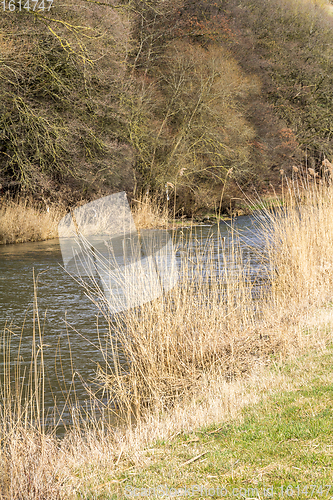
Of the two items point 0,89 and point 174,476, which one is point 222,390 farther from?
point 0,89

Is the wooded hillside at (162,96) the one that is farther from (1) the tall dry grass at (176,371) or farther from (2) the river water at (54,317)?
(2) the river water at (54,317)

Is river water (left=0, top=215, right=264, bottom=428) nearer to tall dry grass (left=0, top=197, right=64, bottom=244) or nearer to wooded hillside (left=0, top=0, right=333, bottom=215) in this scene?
tall dry grass (left=0, top=197, right=64, bottom=244)

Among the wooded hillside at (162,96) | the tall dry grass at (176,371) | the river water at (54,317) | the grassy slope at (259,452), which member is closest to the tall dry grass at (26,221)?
the wooded hillside at (162,96)

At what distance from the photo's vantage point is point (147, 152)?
20094mm

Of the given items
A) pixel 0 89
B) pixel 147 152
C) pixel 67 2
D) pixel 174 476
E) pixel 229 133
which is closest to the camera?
pixel 174 476

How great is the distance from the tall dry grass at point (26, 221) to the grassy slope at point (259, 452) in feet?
42.4

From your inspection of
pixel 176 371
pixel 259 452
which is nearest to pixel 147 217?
pixel 176 371

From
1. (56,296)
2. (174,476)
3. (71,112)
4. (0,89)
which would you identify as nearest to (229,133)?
(71,112)

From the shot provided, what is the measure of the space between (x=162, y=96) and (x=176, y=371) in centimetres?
1856

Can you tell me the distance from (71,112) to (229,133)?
8.46 metres

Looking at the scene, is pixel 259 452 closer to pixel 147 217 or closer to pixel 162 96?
pixel 147 217

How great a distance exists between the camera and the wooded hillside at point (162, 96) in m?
14.8

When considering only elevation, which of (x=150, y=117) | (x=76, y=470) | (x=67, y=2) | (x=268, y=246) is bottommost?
(x=76, y=470)

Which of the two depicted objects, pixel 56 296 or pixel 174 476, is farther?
pixel 56 296
